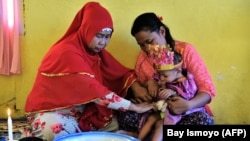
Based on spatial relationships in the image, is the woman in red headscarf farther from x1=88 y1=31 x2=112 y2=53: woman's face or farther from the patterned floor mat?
the patterned floor mat

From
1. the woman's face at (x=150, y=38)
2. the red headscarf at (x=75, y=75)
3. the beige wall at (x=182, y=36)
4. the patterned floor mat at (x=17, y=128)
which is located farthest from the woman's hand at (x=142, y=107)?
the patterned floor mat at (x=17, y=128)

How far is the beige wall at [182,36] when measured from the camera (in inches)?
86.5

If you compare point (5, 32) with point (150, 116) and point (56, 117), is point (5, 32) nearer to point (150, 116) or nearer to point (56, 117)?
point (56, 117)

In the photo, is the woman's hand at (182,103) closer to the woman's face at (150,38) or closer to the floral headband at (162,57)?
the floral headband at (162,57)

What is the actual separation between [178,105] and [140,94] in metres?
0.25

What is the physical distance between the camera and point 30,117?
73.8 inches

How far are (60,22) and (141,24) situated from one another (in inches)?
22.5

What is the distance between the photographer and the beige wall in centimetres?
220

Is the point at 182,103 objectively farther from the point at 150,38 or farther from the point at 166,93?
the point at 150,38

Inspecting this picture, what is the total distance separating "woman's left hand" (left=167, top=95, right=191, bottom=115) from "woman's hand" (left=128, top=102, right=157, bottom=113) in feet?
0.27

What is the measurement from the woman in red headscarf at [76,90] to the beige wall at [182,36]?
0.36 m

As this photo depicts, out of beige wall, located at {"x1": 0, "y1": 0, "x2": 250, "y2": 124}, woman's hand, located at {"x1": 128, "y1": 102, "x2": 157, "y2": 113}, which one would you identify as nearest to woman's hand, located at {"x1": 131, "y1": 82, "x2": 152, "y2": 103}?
woman's hand, located at {"x1": 128, "y1": 102, "x2": 157, "y2": 113}

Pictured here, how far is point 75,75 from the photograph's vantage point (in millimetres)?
1742

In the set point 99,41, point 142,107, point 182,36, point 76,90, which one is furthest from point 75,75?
point 182,36
